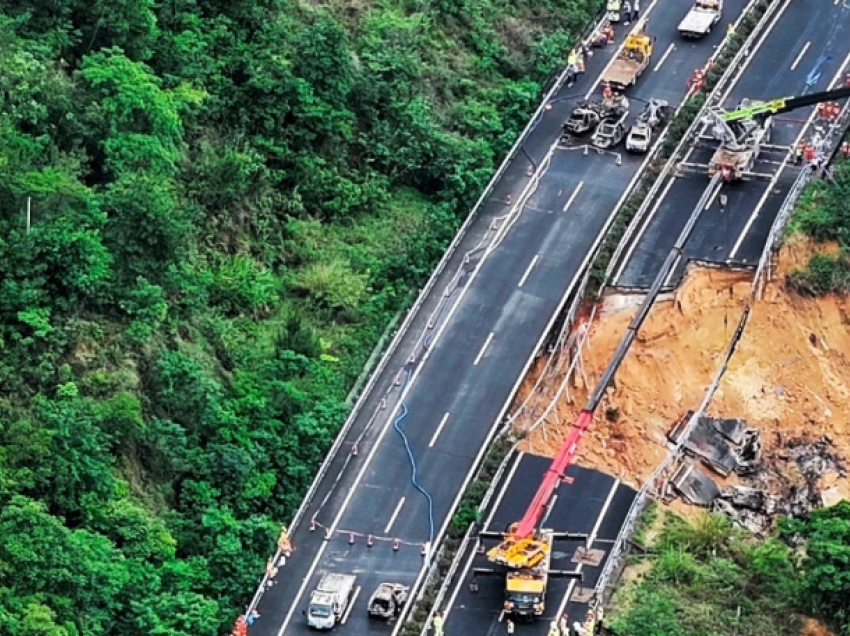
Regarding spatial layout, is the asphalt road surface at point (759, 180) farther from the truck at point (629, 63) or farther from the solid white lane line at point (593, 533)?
the solid white lane line at point (593, 533)

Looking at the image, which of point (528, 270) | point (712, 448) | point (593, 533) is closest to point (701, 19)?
point (528, 270)

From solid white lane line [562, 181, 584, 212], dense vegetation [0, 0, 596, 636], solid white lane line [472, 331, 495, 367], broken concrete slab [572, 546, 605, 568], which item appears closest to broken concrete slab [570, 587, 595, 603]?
broken concrete slab [572, 546, 605, 568]

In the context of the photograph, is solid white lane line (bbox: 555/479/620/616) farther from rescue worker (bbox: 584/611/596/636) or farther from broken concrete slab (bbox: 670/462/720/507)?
broken concrete slab (bbox: 670/462/720/507)

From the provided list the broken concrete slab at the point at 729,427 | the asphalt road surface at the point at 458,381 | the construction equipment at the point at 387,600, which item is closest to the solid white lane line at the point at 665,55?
the asphalt road surface at the point at 458,381

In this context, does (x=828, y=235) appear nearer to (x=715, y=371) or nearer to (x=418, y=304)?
(x=715, y=371)

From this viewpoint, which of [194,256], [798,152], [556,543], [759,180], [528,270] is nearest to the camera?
[556,543]

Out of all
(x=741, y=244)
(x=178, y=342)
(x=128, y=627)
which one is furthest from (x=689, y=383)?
(x=128, y=627)
